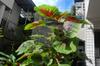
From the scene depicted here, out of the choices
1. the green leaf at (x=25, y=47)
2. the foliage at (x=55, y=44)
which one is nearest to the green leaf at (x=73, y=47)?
the foliage at (x=55, y=44)

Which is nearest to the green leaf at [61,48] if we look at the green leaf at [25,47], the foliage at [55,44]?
the foliage at [55,44]

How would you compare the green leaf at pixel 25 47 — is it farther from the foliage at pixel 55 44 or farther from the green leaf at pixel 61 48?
the green leaf at pixel 61 48

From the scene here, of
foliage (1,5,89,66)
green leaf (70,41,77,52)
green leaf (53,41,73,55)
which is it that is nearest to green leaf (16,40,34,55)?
foliage (1,5,89,66)

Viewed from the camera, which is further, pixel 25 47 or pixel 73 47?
pixel 25 47

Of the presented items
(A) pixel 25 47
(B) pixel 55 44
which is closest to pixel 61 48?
(B) pixel 55 44

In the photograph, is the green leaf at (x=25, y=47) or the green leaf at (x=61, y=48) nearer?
the green leaf at (x=61, y=48)

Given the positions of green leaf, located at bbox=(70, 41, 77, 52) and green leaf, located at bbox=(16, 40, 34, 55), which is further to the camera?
green leaf, located at bbox=(16, 40, 34, 55)

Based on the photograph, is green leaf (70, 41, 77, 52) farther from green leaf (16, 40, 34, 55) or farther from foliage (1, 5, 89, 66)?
green leaf (16, 40, 34, 55)

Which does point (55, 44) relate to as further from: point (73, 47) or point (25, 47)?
point (25, 47)

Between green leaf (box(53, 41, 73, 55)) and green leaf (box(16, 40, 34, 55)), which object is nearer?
green leaf (box(53, 41, 73, 55))

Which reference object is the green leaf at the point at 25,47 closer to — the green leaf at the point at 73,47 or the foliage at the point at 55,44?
the foliage at the point at 55,44

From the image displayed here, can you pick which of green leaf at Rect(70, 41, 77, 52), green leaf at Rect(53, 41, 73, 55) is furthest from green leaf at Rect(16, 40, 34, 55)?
green leaf at Rect(70, 41, 77, 52)

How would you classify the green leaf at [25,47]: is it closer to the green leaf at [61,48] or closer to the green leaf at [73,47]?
the green leaf at [61,48]

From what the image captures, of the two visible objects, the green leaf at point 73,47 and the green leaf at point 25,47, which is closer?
the green leaf at point 73,47
